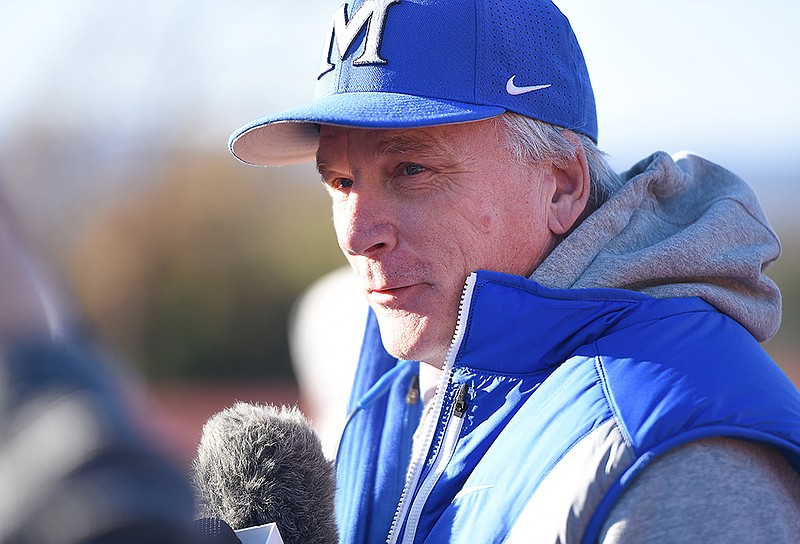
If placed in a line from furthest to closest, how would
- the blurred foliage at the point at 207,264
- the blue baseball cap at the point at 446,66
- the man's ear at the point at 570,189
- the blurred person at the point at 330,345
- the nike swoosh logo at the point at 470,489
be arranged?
the blurred foliage at the point at 207,264 < the blurred person at the point at 330,345 < the man's ear at the point at 570,189 < the blue baseball cap at the point at 446,66 < the nike swoosh logo at the point at 470,489

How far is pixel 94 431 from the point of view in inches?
21.6

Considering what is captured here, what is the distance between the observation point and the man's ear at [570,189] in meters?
2.06

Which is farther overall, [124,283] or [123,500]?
[124,283]

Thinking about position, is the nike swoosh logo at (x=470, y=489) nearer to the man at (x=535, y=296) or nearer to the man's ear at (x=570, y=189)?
the man at (x=535, y=296)

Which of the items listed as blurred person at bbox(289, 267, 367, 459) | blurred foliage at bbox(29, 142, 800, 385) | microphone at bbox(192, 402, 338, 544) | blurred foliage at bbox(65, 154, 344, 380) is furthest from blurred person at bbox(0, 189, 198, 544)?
blurred foliage at bbox(65, 154, 344, 380)

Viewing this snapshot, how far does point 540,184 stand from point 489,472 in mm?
704

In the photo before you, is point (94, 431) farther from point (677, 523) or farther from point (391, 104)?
point (391, 104)

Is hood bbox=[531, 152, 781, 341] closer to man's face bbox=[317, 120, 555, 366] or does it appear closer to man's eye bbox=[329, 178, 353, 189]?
man's face bbox=[317, 120, 555, 366]

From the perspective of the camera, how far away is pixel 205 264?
12805mm

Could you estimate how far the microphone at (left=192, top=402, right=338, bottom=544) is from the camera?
173 cm

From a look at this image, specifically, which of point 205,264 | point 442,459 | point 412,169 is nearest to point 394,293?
point 412,169

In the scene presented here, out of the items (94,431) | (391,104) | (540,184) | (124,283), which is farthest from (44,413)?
(124,283)

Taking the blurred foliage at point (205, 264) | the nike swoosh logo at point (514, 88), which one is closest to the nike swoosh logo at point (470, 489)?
the nike swoosh logo at point (514, 88)

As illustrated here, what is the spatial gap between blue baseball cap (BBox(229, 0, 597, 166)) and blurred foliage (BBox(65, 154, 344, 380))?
32.4 feet
